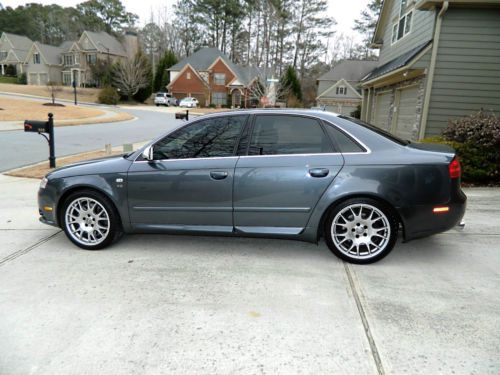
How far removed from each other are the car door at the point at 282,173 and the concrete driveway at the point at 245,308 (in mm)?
459

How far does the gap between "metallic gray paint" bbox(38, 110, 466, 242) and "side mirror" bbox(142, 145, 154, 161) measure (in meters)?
0.06

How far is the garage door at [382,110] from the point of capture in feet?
47.8

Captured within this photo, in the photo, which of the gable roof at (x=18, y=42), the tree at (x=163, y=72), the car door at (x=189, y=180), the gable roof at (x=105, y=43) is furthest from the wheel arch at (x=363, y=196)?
the gable roof at (x=18, y=42)

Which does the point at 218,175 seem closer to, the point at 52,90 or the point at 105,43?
the point at 52,90

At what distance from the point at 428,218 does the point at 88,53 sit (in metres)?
63.4

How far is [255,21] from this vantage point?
192 ft

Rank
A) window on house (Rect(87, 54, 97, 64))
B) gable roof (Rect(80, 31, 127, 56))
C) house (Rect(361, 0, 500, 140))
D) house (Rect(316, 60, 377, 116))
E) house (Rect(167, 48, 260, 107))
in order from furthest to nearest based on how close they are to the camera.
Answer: window on house (Rect(87, 54, 97, 64)) < gable roof (Rect(80, 31, 127, 56)) < house (Rect(167, 48, 260, 107)) < house (Rect(316, 60, 377, 116)) < house (Rect(361, 0, 500, 140))

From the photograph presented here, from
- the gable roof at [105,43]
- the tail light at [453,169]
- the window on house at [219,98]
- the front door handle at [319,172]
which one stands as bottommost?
the front door handle at [319,172]

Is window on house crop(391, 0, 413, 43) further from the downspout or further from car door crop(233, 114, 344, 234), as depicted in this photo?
car door crop(233, 114, 344, 234)

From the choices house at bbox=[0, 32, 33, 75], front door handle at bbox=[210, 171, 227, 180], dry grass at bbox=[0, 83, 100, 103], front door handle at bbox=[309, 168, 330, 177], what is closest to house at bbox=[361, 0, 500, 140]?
front door handle at bbox=[309, 168, 330, 177]

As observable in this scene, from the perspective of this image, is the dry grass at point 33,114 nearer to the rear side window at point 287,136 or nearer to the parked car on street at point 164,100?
the parked car on street at point 164,100

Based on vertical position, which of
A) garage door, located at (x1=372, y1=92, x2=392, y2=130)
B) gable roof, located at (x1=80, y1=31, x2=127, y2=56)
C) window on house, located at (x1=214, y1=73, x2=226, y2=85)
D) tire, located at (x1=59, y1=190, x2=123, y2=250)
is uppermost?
gable roof, located at (x1=80, y1=31, x2=127, y2=56)

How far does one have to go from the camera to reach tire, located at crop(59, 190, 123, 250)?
4189 mm

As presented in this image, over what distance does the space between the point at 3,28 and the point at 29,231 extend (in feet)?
303
